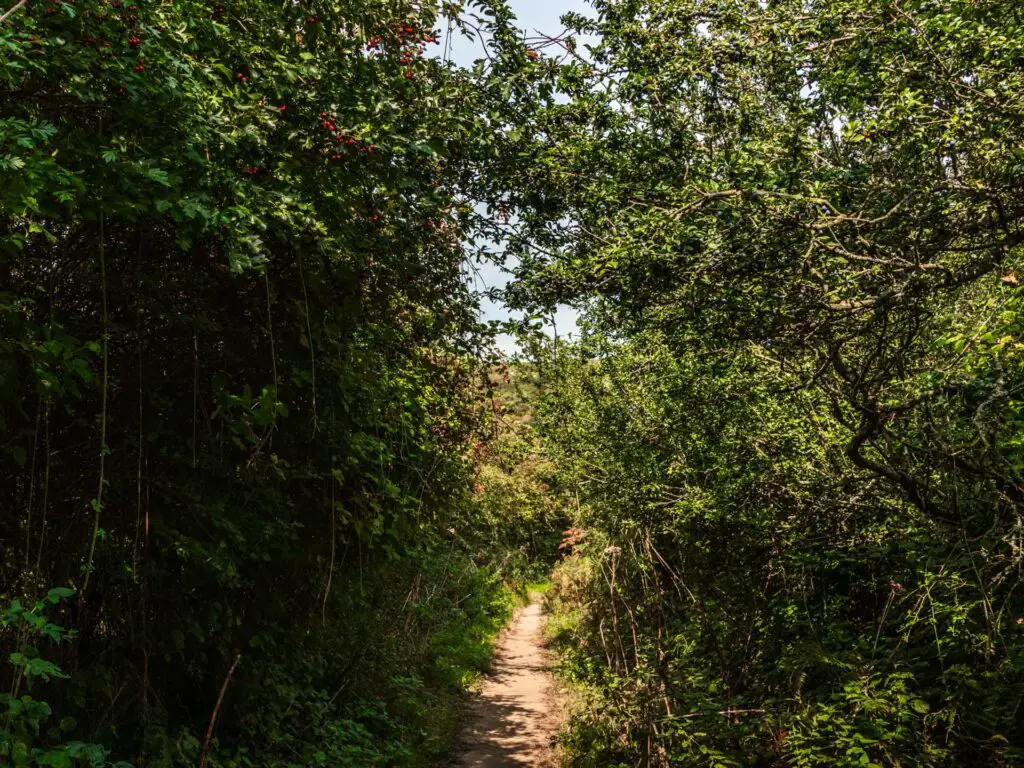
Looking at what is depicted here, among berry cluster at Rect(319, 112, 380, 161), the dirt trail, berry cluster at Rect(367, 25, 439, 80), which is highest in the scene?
berry cluster at Rect(367, 25, 439, 80)

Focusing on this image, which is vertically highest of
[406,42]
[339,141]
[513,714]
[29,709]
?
[406,42]

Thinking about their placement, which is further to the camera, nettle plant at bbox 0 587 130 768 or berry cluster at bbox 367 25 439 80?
berry cluster at bbox 367 25 439 80

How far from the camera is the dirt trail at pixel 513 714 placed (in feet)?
28.9

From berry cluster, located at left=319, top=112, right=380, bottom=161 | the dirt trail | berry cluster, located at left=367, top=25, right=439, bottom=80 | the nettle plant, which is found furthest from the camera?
the dirt trail

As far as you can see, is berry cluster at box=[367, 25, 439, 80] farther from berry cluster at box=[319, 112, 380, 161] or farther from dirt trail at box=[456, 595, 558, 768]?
dirt trail at box=[456, 595, 558, 768]

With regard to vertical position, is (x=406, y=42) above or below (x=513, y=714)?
above

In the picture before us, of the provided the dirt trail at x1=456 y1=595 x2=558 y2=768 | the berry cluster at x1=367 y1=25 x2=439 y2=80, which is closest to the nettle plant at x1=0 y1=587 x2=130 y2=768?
the berry cluster at x1=367 y1=25 x2=439 y2=80

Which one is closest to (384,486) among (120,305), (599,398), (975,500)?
(120,305)

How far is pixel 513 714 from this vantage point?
1096cm

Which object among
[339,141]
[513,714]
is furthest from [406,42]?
[513,714]

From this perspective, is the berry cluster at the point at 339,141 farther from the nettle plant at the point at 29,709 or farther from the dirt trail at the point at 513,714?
the dirt trail at the point at 513,714

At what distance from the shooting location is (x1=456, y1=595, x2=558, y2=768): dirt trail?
8812mm

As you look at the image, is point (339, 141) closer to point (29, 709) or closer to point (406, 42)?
point (406, 42)

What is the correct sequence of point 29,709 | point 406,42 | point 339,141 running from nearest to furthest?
point 29,709 → point 339,141 → point 406,42
